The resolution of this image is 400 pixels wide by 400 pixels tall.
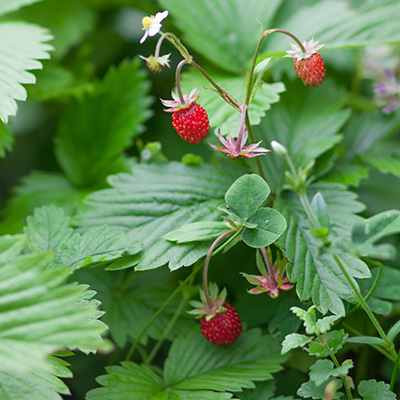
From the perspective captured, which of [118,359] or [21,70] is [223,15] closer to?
[21,70]

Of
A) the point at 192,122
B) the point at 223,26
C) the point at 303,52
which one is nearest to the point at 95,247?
the point at 192,122

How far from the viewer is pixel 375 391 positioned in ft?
2.28

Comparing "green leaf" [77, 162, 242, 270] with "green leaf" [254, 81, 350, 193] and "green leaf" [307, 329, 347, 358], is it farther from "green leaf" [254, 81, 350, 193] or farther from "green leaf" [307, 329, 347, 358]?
"green leaf" [307, 329, 347, 358]

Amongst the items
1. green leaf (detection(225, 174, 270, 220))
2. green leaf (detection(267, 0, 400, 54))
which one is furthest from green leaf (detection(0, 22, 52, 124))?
green leaf (detection(267, 0, 400, 54))

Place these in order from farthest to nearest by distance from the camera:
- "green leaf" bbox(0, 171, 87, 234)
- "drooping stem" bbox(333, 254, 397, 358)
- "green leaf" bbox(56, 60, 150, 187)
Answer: "green leaf" bbox(56, 60, 150, 187) → "green leaf" bbox(0, 171, 87, 234) → "drooping stem" bbox(333, 254, 397, 358)

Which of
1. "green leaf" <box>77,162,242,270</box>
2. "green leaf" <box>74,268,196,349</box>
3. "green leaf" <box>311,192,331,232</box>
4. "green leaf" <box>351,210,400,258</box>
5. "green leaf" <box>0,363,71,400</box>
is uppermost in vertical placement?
"green leaf" <box>311,192,331,232</box>

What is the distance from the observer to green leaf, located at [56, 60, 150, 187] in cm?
122

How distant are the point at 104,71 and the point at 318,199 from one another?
122cm

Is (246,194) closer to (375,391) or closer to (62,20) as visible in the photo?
(375,391)

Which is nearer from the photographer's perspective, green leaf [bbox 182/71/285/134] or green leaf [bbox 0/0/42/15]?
green leaf [bbox 182/71/285/134]

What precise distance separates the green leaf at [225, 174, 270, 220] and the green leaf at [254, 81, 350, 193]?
0.21 metres

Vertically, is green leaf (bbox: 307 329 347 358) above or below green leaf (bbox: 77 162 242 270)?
below

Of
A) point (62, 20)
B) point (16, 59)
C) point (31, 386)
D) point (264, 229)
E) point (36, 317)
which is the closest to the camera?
point (36, 317)

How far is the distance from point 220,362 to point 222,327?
0.08 meters
